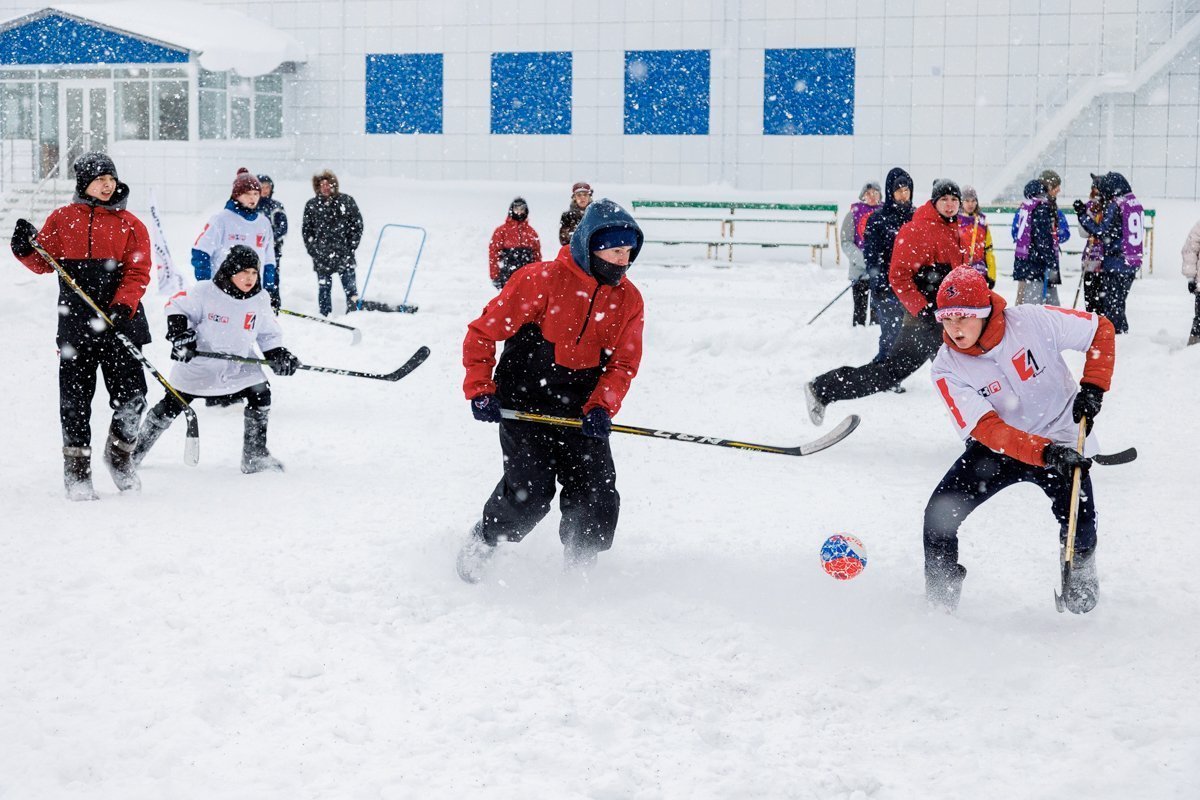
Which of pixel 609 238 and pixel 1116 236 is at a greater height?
pixel 1116 236

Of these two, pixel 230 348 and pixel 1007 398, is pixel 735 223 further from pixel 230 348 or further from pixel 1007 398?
pixel 1007 398

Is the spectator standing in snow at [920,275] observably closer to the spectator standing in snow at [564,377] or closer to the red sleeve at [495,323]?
the spectator standing in snow at [564,377]

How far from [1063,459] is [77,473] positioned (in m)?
4.62

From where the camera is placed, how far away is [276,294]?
10.6m

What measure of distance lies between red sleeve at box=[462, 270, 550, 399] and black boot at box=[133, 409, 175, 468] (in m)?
2.74

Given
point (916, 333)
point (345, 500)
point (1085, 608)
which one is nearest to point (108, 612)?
point (345, 500)

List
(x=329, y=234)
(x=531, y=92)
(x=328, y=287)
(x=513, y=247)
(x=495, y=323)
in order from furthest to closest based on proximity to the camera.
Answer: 1. (x=531, y=92)
2. (x=328, y=287)
3. (x=513, y=247)
4. (x=329, y=234)
5. (x=495, y=323)

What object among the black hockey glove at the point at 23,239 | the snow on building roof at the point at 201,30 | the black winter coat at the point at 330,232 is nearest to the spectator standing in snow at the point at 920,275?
the black hockey glove at the point at 23,239

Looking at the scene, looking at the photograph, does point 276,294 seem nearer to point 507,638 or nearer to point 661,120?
point 507,638

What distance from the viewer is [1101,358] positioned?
436cm

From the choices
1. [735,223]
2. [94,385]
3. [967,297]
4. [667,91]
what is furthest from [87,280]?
[667,91]

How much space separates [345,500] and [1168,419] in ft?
18.7

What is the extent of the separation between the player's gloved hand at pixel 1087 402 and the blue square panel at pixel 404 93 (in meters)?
18.7

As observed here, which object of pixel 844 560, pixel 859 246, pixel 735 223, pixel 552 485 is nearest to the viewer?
pixel 844 560
